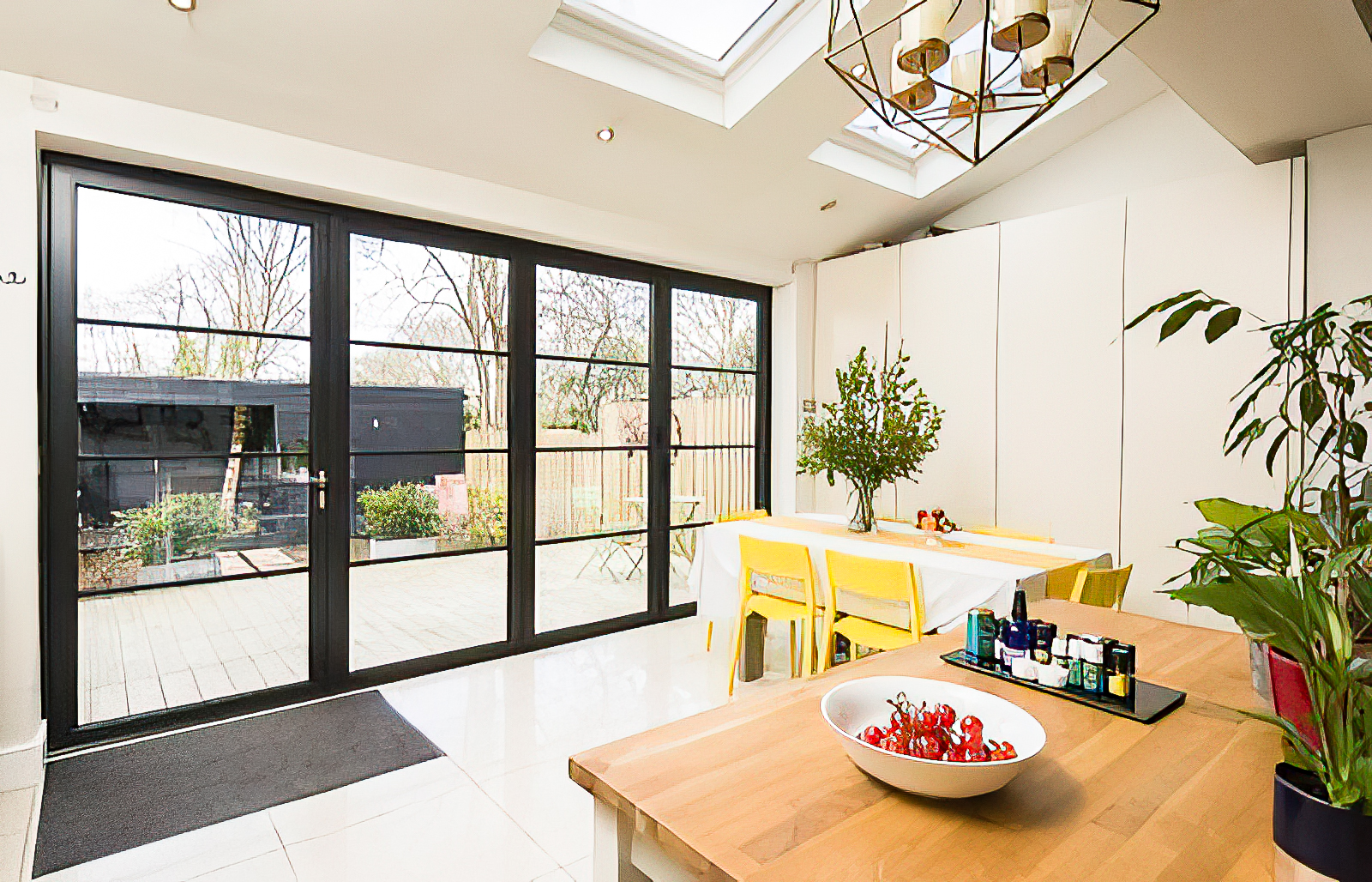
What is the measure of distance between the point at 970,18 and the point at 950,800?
326cm

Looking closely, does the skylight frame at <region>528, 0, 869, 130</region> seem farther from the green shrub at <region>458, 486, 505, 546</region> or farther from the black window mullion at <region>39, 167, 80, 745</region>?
the green shrub at <region>458, 486, 505, 546</region>

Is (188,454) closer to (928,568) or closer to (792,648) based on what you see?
(792,648)

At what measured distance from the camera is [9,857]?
215 centimetres

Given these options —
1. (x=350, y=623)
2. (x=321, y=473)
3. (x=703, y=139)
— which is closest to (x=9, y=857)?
(x=350, y=623)

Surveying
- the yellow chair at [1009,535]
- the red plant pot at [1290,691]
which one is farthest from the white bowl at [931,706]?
the yellow chair at [1009,535]

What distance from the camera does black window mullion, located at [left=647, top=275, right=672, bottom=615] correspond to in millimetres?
4656

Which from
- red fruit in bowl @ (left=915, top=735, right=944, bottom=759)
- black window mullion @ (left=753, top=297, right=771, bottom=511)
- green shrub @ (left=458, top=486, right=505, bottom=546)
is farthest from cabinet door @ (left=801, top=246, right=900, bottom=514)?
red fruit in bowl @ (left=915, top=735, right=944, bottom=759)

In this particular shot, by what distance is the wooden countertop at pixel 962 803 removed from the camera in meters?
0.85

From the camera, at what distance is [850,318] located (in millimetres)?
5012

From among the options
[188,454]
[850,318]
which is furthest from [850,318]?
[188,454]

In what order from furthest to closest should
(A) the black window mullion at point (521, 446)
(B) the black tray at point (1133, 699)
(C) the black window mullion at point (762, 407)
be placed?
(C) the black window mullion at point (762, 407)
(A) the black window mullion at point (521, 446)
(B) the black tray at point (1133, 699)

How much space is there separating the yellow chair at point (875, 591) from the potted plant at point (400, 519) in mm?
2037

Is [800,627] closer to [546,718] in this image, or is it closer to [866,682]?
[546,718]

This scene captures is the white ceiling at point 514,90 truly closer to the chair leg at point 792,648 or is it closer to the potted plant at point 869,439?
the potted plant at point 869,439
